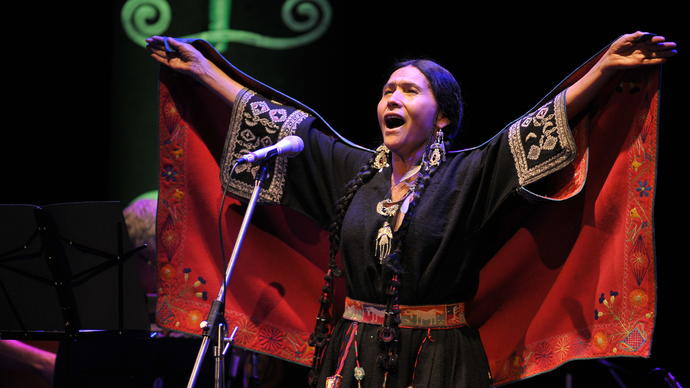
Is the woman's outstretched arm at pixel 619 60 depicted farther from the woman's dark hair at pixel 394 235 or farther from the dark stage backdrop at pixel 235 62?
the dark stage backdrop at pixel 235 62

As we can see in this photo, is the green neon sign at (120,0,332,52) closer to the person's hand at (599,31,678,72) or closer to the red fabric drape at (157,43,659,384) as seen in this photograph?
the red fabric drape at (157,43,659,384)

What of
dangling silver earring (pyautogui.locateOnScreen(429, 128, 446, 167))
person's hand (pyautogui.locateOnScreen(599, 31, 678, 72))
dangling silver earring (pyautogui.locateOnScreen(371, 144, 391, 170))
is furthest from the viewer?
dangling silver earring (pyautogui.locateOnScreen(371, 144, 391, 170))

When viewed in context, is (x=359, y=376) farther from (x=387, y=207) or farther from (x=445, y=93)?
(x=445, y=93)

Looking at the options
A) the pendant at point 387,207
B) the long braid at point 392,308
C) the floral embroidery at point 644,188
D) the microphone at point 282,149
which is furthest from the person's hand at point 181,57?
the floral embroidery at point 644,188

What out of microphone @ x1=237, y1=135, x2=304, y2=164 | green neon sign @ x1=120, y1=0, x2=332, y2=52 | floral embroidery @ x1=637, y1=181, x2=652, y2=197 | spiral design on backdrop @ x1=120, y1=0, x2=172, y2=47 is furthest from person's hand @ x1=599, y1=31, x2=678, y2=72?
spiral design on backdrop @ x1=120, y1=0, x2=172, y2=47

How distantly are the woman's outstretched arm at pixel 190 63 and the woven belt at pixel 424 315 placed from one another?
96cm

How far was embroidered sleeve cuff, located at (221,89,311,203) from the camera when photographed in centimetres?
269

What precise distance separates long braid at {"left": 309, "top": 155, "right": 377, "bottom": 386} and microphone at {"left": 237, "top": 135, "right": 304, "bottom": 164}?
229 millimetres

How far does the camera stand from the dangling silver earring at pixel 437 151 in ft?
8.21

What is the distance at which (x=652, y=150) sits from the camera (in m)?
2.23

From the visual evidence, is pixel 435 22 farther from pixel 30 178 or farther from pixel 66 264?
pixel 30 178

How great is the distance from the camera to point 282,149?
2.43 meters

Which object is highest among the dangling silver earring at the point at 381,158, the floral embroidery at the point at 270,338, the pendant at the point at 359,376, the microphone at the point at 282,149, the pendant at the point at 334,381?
the microphone at the point at 282,149

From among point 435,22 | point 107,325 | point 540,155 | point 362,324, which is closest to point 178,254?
point 107,325
